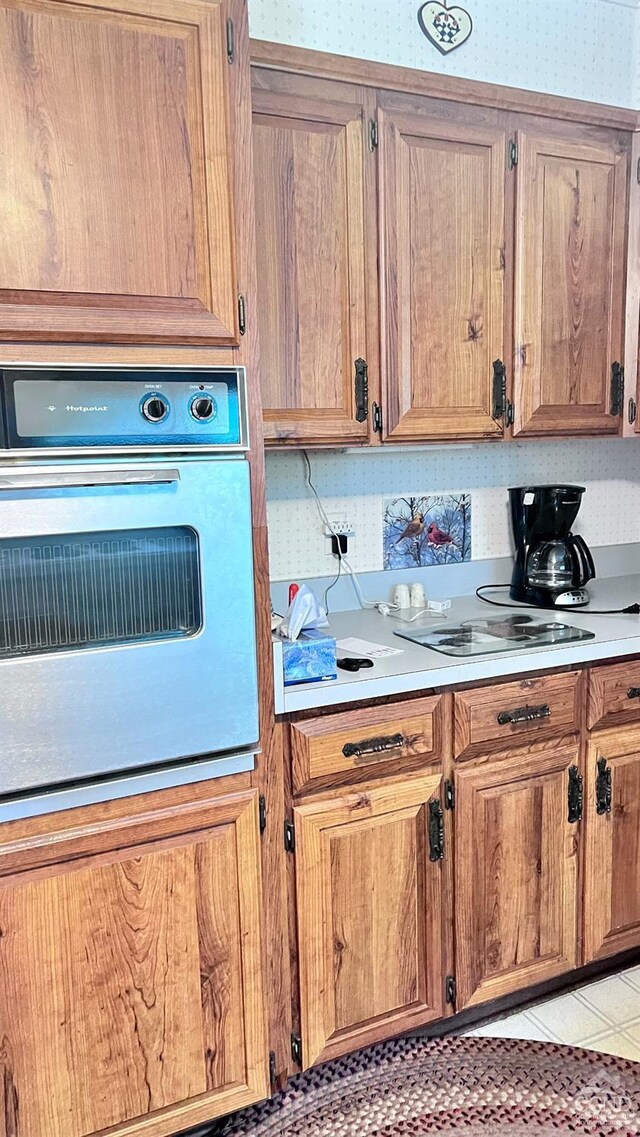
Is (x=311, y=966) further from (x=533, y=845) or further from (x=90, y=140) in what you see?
(x=90, y=140)

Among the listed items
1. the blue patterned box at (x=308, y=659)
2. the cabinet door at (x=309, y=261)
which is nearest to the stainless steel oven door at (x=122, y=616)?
the blue patterned box at (x=308, y=659)

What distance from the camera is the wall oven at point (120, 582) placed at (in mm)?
1308

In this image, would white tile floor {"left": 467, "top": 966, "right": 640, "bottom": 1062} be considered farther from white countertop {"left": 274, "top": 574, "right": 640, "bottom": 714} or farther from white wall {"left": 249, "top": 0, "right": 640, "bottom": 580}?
white wall {"left": 249, "top": 0, "right": 640, "bottom": 580}

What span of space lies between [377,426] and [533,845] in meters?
1.09

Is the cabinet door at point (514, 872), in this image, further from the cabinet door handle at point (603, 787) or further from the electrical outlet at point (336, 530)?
the electrical outlet at point (336, 530)

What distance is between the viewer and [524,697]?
1.87m

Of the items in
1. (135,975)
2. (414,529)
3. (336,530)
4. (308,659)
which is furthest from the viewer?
(414,529)

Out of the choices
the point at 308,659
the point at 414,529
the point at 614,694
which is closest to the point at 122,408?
the point at 308,659

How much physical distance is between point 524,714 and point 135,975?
1005mm

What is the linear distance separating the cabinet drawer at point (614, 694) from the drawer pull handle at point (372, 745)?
1.81ft

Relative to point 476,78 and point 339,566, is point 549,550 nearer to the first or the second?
point 339,566

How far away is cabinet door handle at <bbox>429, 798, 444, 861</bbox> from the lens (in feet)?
5.87

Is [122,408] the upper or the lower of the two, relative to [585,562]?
upper

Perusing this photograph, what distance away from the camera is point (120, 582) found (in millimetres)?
1383
